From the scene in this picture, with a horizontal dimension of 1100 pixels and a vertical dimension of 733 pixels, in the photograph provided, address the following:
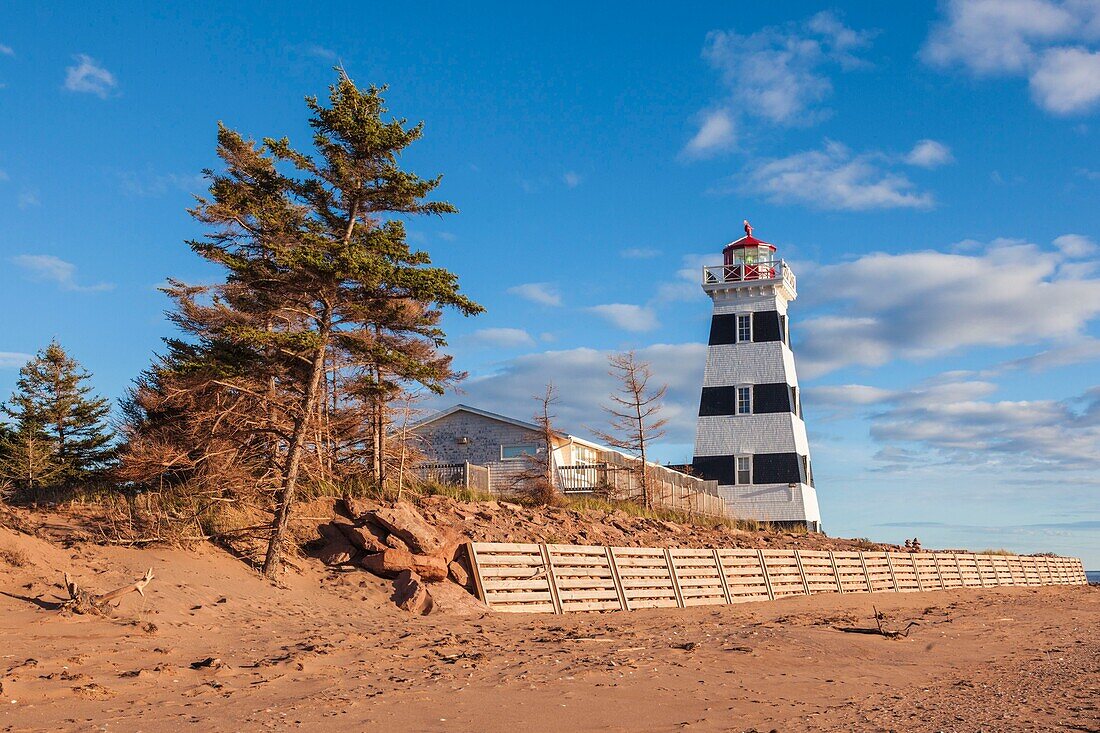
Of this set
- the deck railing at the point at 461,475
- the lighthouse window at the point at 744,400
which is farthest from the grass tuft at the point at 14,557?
the lighthouse window at the point at 744,400

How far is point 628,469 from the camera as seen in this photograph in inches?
1320

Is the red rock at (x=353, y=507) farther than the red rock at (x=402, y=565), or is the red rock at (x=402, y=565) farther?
the red rock at (x=353, y=507)

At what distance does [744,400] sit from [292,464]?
27.7 meters

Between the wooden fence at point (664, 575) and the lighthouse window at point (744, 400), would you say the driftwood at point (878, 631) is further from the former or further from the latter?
the lighthouse window at point (744, 400)

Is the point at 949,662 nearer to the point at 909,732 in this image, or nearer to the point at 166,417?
the point at 909,732

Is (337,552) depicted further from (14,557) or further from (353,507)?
(14,557)

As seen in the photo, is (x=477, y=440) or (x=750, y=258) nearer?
(x=477, y=440)

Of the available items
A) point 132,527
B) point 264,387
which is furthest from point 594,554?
point 132,527

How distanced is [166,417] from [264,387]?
4.91m

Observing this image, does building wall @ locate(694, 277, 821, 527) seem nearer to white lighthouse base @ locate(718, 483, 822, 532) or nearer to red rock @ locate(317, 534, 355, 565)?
white lighthouse base @ locate(718, 483, 822, 532)

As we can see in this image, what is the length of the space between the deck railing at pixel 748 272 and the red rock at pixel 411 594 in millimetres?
28493

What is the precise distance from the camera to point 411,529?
16906 millimetres

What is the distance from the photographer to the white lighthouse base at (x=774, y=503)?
38156 mm

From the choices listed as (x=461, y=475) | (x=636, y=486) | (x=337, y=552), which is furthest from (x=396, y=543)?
(x=636, y=486)
